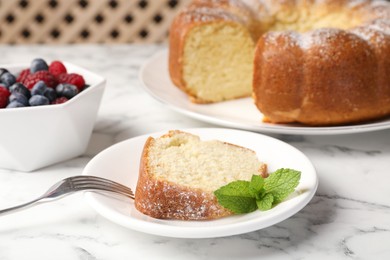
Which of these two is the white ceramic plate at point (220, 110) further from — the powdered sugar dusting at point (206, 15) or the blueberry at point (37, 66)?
the blueberry at point (37, 66)

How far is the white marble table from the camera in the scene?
1044mm

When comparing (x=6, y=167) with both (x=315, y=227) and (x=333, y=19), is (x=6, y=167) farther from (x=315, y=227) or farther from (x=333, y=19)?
(x=333, y=19)

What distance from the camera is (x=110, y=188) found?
3.72 ft

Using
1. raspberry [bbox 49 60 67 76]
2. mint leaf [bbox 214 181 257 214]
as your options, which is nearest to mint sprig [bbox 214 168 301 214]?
mint leaf [bbox 214 181 257 214]

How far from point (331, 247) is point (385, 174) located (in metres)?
0.35

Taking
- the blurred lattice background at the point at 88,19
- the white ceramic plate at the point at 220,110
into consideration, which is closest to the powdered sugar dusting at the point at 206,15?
the white ceramic plate at the point at 220,110

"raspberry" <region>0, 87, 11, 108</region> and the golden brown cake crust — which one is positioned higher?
"raspberry" <region>0, 87, 11, 108</region>

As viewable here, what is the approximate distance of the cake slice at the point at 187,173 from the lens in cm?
108

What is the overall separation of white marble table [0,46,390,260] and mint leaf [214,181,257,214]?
50mm

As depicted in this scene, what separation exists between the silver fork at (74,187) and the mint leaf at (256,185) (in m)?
0.24

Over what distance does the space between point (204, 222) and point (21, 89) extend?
0.55 m

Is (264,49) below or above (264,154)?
above

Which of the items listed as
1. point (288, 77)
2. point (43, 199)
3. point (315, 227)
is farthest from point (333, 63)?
point (43, 199)

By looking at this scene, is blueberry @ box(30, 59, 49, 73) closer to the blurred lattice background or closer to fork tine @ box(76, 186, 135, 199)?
fork tine @ box(76, 186, 135, 199)
